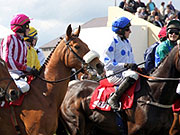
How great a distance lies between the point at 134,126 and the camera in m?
6.78

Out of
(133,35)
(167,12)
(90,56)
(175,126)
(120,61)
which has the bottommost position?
(133,35)

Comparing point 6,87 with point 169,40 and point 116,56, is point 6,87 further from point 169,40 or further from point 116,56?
point 169,40

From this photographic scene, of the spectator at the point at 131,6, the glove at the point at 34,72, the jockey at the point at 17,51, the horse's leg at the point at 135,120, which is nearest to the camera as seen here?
the jockey at the point at 17,51

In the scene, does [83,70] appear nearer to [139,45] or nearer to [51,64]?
[51,64]

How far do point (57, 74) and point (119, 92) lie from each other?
1363 mm

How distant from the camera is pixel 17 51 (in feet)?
19.8

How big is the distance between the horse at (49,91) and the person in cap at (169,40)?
1.94 metres

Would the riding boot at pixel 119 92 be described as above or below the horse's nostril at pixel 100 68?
below

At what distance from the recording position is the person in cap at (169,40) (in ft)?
23.6

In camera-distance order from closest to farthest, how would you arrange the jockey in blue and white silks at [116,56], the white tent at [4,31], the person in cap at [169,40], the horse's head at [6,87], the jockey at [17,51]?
the horse's head at [6,87]
the jockey at [17,51]
the jockey in blue and white silks at [116,56]
the person in cap at [169,40]
the white tent at [4,31]

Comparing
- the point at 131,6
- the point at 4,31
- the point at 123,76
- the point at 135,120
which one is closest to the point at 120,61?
the point at 123,76

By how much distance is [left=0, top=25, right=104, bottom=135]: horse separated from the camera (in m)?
5.59

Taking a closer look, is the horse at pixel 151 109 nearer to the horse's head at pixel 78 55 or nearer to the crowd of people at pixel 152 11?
the horse's head at pixel 78 55

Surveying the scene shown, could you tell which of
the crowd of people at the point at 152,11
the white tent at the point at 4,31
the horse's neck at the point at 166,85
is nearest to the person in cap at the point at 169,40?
the horse's neck at the point at 166,85
